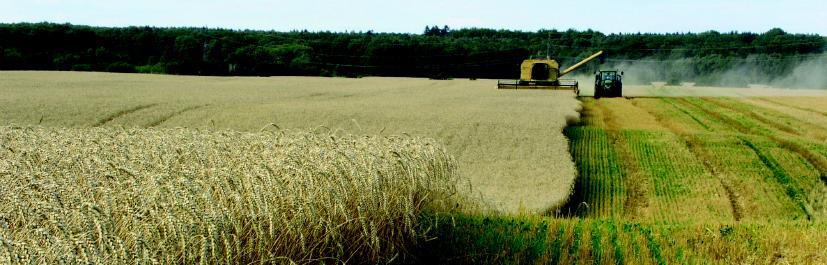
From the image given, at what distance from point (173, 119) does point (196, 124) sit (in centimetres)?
150

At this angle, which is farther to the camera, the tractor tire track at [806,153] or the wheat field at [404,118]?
the tractor tire track at [806,153]

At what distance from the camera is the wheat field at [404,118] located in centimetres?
2075

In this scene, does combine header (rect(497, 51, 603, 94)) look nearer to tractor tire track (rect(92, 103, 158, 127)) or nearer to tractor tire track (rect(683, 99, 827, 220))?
tractor tire track (rect(683, 99, 827, 220))

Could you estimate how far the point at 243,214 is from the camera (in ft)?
21.5

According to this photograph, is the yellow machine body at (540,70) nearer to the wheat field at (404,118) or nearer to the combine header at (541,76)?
the combine header at (541,76)

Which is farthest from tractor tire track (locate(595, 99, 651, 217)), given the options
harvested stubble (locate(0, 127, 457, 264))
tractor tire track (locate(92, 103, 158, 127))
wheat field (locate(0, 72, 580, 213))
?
tractor tire track (locate(92, 103, 158, 127))

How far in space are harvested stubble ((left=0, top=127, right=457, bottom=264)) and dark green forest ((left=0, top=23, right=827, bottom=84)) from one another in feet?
215

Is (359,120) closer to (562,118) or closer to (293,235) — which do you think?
(562,118)

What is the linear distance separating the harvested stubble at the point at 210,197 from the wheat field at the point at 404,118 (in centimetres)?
702

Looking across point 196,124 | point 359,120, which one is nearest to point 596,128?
point 359,120

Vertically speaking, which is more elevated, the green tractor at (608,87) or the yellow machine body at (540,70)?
the yellow machine body at (540,70)

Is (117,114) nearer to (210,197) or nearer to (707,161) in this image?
(707,161)

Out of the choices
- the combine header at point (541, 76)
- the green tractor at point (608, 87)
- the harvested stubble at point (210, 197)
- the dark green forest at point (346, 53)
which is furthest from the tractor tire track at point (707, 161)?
the dark green forest at point (346, 53)

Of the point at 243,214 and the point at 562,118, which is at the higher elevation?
the point at 243,214
